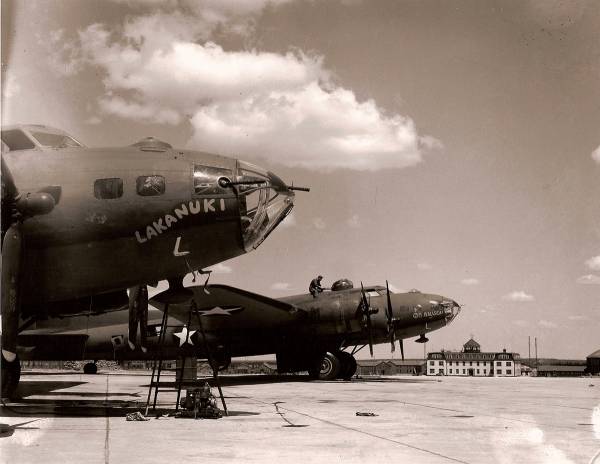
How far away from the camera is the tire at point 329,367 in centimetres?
3027

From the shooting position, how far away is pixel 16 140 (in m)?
12.5

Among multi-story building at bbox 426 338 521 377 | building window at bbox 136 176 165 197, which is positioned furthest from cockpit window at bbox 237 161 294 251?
multi-story building at bbox 426 338 521 377

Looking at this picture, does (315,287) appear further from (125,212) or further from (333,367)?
(125,212)

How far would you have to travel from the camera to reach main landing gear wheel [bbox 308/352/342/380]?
99.3 feet

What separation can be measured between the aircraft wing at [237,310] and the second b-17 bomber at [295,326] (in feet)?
0.12

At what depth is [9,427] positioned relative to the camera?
387 inches

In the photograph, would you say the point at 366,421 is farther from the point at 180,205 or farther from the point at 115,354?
the point at 115,354

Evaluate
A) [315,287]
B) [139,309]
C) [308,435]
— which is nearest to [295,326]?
[315,287]

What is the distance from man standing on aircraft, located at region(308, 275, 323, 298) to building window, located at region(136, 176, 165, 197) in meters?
19.2

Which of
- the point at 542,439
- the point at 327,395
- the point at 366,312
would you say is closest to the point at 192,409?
the point at 542,439

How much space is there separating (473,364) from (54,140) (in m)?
160

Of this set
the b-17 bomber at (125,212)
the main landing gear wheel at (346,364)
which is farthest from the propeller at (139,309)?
the main landing gear wheel at (346,364)

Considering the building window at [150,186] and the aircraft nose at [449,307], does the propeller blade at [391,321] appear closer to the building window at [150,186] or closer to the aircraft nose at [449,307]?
the aircraft nose at [449,307]

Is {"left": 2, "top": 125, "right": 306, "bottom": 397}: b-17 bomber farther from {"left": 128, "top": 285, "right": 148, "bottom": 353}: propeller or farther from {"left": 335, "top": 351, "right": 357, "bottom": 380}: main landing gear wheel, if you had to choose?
{"left": 335, "top": 351, "right": 357, "bottom": 380}: main landing gear wheel
